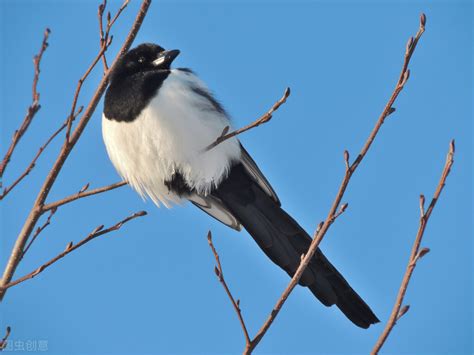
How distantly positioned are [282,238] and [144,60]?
1330 millimetres

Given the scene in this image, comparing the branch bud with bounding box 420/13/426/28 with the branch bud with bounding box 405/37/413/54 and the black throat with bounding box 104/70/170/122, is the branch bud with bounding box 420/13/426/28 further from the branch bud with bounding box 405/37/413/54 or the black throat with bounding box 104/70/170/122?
the black throat with bounding box 104/70/170/122

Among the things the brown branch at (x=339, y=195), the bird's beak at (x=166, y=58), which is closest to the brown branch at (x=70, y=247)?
the brown branch at (x=339, y=195)

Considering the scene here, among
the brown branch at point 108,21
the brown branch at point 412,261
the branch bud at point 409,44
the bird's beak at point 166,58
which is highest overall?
the bird's beak at point 166,58

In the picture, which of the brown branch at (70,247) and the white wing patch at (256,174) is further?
the white wing patch at (256,174)

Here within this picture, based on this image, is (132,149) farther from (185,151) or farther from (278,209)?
(278,209)

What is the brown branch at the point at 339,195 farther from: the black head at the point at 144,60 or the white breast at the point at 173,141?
the black head at the point at 144,60

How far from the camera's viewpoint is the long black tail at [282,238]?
3.51 m

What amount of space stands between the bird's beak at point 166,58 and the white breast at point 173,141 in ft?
0.41

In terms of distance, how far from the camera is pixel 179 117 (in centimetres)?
361

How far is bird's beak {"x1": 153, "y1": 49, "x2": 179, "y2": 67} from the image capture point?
3961 mm

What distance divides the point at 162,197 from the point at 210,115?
641 millimetres

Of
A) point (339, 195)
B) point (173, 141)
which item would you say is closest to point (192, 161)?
point (173, 141)

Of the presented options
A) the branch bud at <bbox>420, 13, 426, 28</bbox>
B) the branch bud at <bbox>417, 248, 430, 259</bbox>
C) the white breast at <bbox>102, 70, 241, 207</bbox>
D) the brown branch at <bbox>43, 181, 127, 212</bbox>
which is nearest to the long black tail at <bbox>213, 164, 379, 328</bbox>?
the white breast at <bbox>102, 70, 241, 207</bbox>

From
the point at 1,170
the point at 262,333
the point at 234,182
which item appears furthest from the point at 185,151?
the point at 262,333
